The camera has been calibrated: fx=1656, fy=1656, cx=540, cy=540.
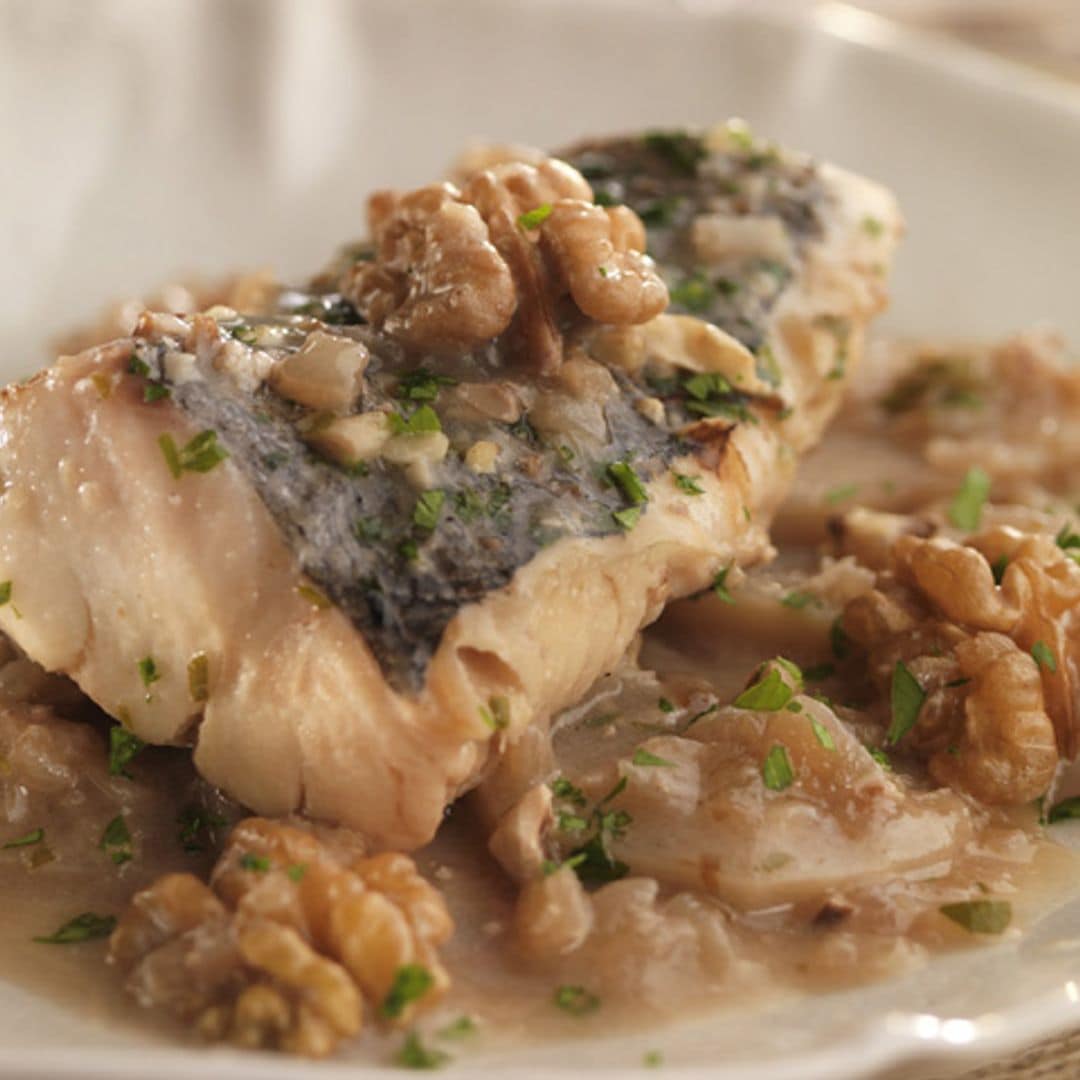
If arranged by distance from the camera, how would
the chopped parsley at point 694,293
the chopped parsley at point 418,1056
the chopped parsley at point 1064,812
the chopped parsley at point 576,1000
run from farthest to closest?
the chopped parsley at point 694,293
the chopped parsley at point 1064,812
the chopped parsley at point 576,1000
the chopped parsley at point 418,1056

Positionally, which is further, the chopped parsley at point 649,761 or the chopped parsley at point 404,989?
the chopped parsley at point 649,761

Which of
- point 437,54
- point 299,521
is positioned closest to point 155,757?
point 299,521

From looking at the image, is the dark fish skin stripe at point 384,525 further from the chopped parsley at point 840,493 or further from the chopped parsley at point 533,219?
the chopped parsley at point 840,493

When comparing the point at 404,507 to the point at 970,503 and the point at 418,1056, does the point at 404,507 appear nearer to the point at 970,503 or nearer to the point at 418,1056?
the point at 418,1056

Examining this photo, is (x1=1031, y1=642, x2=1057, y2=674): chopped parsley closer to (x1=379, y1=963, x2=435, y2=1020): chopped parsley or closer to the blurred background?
(x1=379, y1=963, x2=435, y2=1020): chopped parsley

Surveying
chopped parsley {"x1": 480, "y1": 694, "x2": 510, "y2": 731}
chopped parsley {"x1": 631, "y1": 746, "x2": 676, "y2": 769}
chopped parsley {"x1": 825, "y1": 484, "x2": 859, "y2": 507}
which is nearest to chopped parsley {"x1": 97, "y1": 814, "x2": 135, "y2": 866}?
chopped parsley {"x1": 480, "y1": 694, "x2": 510, "y2": 731}

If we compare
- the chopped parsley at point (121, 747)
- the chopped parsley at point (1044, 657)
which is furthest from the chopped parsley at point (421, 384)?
the chopped parsley at point (1044, 657)

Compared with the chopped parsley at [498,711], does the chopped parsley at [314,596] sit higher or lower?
higher
